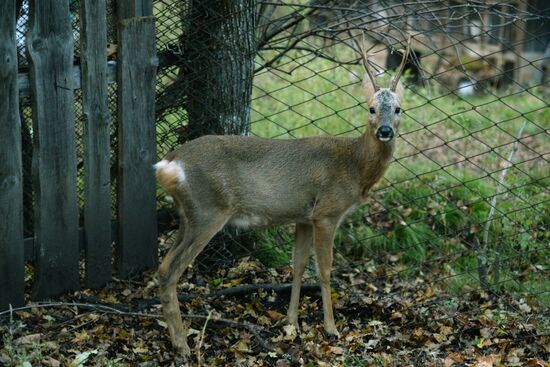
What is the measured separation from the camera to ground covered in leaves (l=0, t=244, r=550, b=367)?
523cm

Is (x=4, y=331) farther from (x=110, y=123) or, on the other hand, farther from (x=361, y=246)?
(x=361, y=246)

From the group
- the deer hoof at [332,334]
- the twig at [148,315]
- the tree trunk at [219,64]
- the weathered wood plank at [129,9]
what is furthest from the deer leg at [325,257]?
the weathered wood plank at [129,9]

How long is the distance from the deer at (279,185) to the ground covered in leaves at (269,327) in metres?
0.20

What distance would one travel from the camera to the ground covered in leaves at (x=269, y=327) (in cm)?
523

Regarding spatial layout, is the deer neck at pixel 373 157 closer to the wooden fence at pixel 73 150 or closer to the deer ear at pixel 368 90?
the deer ear at pixel 368 90

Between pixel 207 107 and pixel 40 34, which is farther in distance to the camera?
pixel 207 107

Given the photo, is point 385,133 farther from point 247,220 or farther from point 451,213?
point 451,213

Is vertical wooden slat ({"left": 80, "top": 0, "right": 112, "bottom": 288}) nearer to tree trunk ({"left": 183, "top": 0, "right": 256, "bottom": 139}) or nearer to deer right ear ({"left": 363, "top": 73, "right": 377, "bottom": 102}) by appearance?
tree trunk ({"left": 183, "top": 0, "right": 256, "bottom": 139})

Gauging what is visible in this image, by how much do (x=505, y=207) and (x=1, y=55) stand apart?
4.56 m

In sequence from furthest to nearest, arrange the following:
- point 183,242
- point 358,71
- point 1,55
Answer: point 358,71 < point 183,242 < point 1,55

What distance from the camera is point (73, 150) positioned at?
5.57 meters

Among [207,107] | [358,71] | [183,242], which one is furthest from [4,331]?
[358,71]

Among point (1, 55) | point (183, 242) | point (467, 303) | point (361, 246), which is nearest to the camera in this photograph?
point (1, 55)

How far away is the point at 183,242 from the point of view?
217 inches
